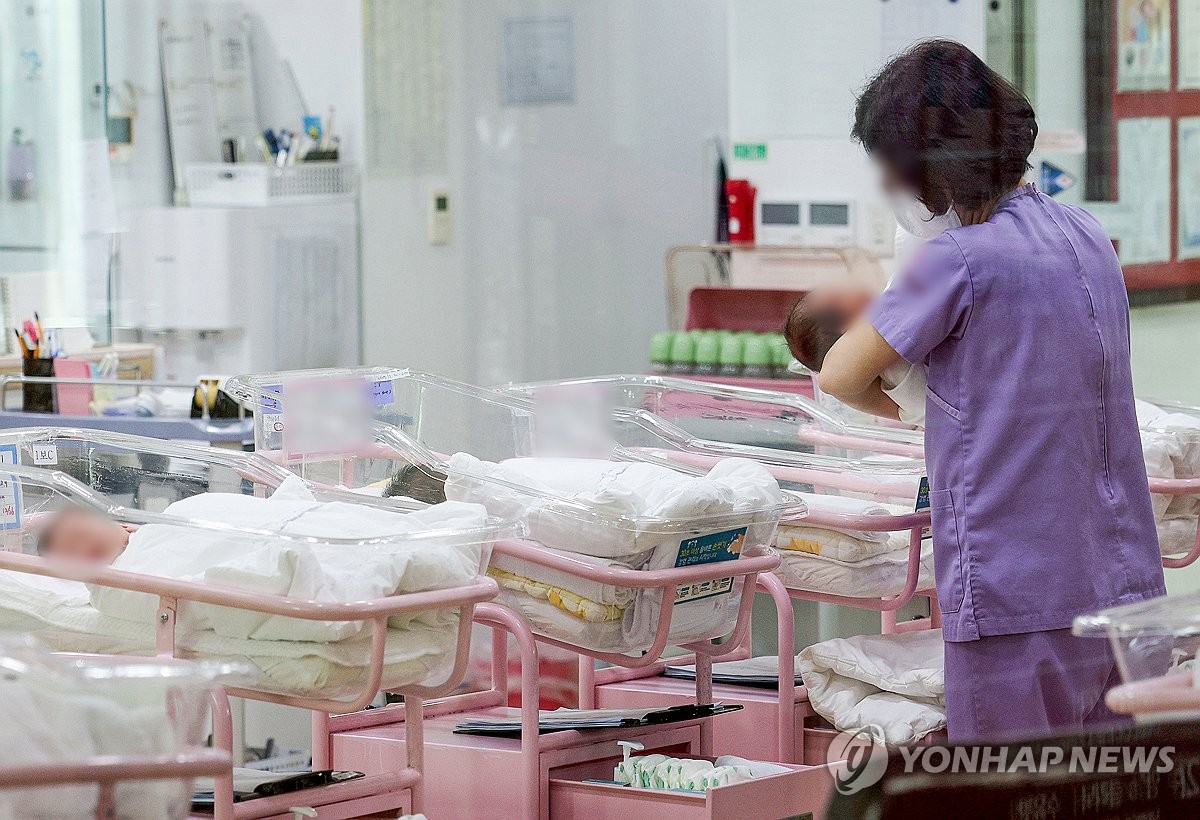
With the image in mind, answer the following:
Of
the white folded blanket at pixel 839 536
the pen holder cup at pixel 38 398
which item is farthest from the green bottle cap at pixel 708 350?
the white folded blanket at pixel 839 536

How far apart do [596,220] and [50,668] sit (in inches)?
146

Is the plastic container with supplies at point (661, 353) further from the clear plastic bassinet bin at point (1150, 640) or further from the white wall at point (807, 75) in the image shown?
the clear plastic bassinet bin at point (1150, 640)

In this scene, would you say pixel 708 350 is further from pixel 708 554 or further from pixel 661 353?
pixel 708 554

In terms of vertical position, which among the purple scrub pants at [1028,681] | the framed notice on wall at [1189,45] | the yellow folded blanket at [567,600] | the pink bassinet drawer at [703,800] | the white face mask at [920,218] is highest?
the framed notice on wall at [1189,45]

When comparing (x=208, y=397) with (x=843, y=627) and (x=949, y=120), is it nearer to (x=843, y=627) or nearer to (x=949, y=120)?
(x=843, y=627)

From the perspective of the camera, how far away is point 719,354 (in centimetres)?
424

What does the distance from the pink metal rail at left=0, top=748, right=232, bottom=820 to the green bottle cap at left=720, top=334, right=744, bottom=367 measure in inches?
111

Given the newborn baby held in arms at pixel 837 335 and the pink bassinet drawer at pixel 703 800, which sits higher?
the newborn baby held in arms at pixel 837 335

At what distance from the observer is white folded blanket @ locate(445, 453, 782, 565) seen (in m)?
2.13

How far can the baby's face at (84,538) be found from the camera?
79.0 inches

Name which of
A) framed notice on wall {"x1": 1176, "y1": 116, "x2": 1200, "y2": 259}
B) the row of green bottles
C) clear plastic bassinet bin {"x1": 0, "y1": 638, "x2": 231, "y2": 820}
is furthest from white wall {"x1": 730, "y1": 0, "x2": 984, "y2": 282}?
clear plastic bassinet bin {"x1": 0, "y1": 638, "x2": 231, "y2": 820}

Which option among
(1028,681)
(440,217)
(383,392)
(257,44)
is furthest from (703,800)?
(257,44)

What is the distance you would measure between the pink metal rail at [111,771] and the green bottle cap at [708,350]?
2.86 metres

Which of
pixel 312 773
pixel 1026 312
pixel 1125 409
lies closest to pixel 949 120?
pixel 1026 312
